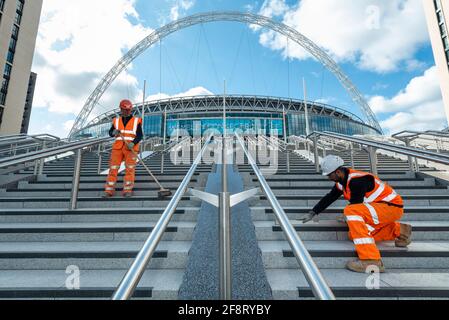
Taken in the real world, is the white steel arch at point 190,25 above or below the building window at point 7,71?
above

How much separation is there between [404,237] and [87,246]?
339 cm

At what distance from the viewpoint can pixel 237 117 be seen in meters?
43.7

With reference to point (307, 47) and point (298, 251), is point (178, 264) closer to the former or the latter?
point (298, 251)

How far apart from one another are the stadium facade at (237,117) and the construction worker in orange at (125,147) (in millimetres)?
36990

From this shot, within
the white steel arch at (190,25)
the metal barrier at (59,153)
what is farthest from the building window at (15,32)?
the metal barrier at (59,153)

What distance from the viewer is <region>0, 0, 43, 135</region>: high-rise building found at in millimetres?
26453

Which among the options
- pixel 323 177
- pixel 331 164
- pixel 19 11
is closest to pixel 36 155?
pixel 331 164

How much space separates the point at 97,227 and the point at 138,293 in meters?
1.27

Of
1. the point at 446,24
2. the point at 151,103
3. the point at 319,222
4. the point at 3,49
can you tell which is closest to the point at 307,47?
the point at 446,24

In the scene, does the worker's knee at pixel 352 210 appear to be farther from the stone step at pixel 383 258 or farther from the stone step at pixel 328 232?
the stone step at pixel 328 232

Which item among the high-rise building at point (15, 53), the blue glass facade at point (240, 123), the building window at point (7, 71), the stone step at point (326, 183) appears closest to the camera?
the stone step at point (326, 183)

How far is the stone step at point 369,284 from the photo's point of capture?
1.80 meters

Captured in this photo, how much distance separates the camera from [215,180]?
4.52 metres

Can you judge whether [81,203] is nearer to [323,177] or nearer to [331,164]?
[331,164]
